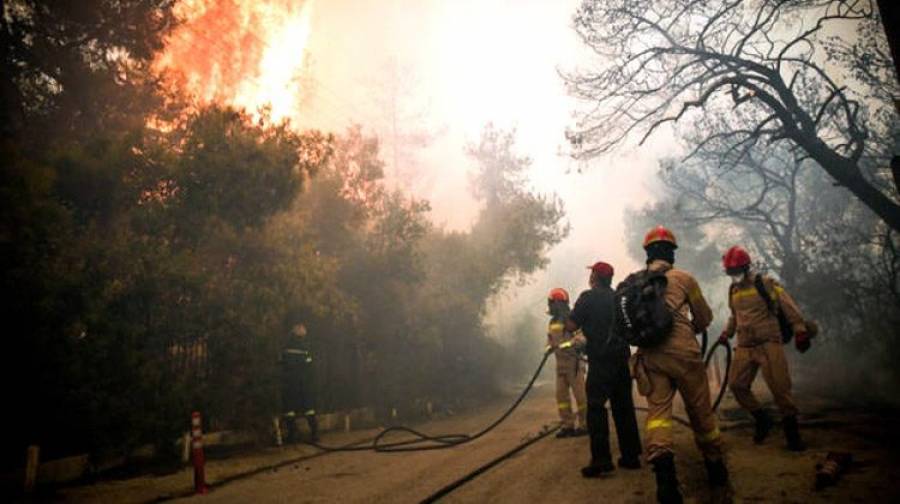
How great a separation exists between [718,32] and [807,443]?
27.7ft

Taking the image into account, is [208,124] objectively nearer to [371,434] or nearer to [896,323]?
[371,434]

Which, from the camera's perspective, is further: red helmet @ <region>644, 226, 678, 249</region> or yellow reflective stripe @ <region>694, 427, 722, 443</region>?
red helmet @ <region>644, 226, 678, 249</region>

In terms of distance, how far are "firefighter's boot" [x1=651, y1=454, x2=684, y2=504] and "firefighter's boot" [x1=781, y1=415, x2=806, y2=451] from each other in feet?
8.46

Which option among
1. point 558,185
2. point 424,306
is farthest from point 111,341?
point 558,185

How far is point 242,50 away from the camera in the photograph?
2370cm

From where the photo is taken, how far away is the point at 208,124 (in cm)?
1067

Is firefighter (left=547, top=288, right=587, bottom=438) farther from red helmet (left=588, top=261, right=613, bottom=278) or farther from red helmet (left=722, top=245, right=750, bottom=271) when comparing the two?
red helmet (left=722, top=245, right=750, bottom=271)

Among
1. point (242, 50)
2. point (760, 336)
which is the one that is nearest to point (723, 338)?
point (760, 336)

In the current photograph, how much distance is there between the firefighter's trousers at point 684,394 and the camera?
14.4 ft

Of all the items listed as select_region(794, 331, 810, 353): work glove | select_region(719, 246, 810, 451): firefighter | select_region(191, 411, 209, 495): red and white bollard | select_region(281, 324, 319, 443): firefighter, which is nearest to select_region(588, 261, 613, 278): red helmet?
select_region(719, 246, 810, 451): firefighter

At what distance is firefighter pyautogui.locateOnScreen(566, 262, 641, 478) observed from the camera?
5.56 metres

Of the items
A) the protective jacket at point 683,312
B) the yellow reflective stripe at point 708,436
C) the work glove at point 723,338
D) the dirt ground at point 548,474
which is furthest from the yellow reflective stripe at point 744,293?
the yellow reflective stripe at point 708,436

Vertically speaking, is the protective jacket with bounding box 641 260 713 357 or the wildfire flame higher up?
the wildfire flame

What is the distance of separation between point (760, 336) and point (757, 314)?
27 cm
